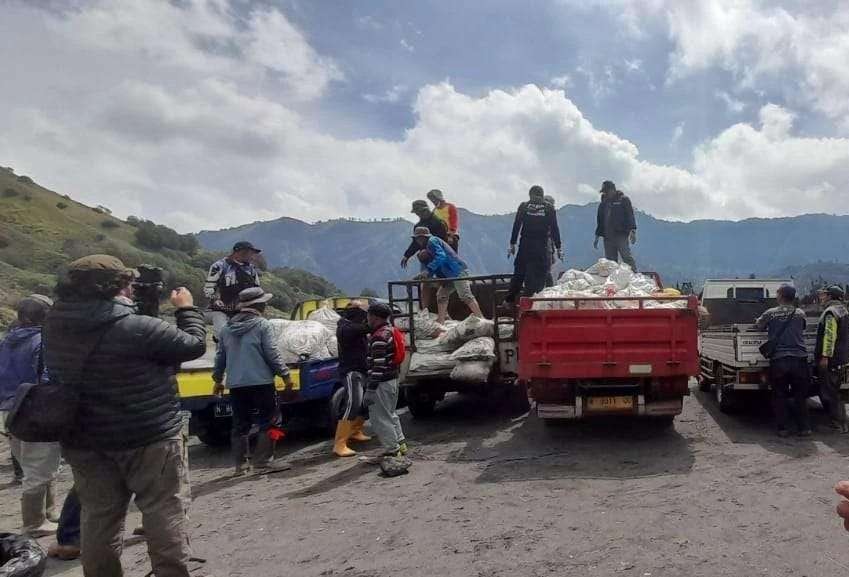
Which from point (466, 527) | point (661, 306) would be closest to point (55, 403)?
point (466, 527)

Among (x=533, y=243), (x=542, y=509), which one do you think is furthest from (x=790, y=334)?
(x=542, y=509)

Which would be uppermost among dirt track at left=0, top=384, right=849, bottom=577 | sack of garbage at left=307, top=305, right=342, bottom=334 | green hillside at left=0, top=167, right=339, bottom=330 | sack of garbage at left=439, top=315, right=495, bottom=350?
green hillside at left=0, top=167, right=339, bottom=330

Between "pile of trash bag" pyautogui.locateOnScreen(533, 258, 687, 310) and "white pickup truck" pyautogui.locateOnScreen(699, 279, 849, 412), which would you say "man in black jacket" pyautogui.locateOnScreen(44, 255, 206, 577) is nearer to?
"pile of trash bag" pyautogui.locateOnScreen(533, 258, 687, 310)

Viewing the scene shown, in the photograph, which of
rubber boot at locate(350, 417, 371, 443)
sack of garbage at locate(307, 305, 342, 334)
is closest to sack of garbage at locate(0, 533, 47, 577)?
rubber boot at locate(350, 417, 371, 443)

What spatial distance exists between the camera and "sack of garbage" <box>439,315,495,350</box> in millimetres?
4863

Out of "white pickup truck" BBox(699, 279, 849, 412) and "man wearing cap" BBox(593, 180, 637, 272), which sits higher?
"man wearing cap" BBox(593, 180, 637, 272)

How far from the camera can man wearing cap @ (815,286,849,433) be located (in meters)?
6.77

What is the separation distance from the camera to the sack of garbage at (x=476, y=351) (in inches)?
297

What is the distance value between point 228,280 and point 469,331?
313 cm

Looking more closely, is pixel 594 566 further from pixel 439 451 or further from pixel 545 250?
pixel 545 250

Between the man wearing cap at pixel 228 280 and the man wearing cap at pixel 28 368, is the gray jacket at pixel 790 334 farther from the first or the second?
the man wearing cap at pixel 28 368

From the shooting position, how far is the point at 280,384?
22.6 feet

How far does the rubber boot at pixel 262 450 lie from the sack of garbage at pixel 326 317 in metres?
2.47

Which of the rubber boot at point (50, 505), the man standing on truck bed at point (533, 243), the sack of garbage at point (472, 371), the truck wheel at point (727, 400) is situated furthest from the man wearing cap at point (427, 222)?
the rubber boot at point (50, 505)
